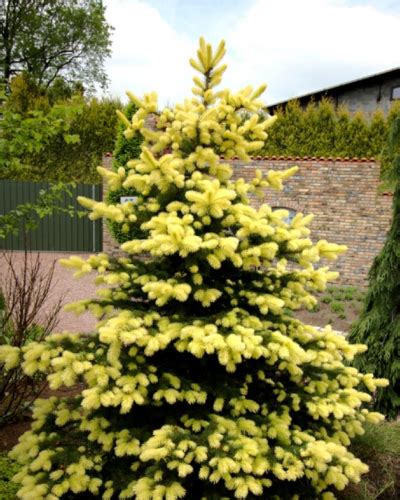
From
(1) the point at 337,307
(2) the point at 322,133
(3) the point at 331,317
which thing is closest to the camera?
(3) the point at 331,317

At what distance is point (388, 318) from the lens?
17.4ft

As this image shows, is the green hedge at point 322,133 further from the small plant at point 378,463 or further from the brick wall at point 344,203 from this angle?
the small plant at point 378,463

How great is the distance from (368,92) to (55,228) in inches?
635

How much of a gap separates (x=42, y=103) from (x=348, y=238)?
11.9 meters

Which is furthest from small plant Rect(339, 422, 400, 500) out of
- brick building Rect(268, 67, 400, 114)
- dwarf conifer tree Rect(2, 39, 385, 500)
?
brick building Rect(268, 67, 400, 114)

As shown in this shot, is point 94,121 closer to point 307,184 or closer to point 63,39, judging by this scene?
point 307,184

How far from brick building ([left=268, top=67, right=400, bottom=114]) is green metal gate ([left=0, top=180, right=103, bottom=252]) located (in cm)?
1104

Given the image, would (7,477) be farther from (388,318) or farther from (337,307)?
(337,307)

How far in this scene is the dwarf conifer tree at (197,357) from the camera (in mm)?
2543

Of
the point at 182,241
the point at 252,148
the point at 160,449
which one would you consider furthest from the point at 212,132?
the point at 160,449

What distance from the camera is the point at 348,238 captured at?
11.2 metres

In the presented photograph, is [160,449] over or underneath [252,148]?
underneath

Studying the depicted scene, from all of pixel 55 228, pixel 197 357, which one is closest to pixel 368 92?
pixel 55 228

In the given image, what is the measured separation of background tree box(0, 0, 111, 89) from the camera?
83.9ft
